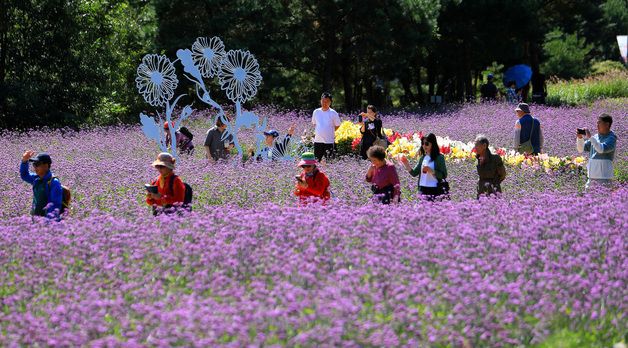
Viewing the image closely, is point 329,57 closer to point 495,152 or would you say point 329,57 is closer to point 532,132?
point 532,132

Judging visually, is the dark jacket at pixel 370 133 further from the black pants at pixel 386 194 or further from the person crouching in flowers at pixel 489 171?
the black pants at pixel 386 194

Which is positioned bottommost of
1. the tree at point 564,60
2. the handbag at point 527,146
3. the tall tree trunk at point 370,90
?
the handbag at point 527,146

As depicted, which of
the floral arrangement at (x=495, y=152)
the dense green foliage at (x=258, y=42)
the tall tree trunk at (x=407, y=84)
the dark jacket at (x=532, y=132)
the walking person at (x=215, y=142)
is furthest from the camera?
the tall tree trunk at (x=407, y=84)

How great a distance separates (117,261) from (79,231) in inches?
46.4

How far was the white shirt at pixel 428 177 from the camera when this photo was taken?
9383mm

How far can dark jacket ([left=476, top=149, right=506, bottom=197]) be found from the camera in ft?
32.1

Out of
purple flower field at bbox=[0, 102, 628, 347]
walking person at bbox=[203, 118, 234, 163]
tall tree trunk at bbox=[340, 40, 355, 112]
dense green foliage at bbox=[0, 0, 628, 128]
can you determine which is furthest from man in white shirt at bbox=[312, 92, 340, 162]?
tall tree trunk at bbox=[340, 40, 355, 112]

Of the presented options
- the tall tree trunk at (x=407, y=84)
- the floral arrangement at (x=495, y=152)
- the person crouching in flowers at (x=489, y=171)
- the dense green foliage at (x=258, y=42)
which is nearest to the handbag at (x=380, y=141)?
the floral arrangement at (x=495, y=152)

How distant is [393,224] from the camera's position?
23.3ft

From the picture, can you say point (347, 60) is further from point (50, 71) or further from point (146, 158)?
point (146, 158)

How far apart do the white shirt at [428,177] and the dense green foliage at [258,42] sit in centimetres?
1883

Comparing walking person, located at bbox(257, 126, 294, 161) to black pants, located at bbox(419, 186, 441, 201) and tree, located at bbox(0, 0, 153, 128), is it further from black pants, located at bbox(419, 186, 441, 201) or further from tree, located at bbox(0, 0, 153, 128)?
tree, located at bbox(0, 0, 153, 128)

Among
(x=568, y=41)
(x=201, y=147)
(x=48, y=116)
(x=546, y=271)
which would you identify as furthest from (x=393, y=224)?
(x=568, y=41)

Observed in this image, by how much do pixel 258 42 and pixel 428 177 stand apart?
22.2 meters
